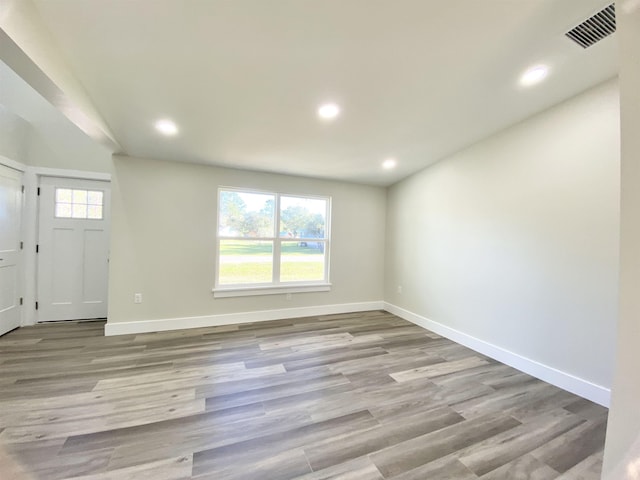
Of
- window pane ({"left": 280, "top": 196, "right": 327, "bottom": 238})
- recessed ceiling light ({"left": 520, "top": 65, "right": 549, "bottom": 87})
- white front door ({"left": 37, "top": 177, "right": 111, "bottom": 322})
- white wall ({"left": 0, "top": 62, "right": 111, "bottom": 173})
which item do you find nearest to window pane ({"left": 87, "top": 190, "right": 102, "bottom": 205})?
white front door ({"left": 37, "top": 177, "right": 111, "bottom": 322})

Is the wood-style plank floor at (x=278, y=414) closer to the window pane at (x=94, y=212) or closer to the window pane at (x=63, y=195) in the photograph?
the window pane at (x=94, y=212)

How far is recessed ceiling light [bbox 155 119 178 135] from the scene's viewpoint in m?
2.54

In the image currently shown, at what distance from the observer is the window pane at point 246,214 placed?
12.6ft

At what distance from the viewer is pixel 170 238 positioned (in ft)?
11.5

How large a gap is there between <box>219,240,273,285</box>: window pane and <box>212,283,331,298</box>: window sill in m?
0.14

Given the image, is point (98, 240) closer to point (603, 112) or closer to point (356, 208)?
point (356, 208)

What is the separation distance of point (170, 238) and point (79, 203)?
61.4 inches

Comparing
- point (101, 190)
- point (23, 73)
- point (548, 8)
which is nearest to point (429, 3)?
point (548, 8)

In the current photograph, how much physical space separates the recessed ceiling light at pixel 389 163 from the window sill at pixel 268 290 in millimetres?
2074

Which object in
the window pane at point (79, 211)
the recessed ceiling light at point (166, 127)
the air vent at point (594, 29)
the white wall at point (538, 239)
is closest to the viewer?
the air vent at point (594, 29)

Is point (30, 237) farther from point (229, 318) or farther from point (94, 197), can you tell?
point (229, 318)

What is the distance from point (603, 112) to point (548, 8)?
1.17m

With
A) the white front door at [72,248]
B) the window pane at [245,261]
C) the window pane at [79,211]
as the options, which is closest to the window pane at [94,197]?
the white front door at [72,248]

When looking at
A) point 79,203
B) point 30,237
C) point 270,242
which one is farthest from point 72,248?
point 270,242
